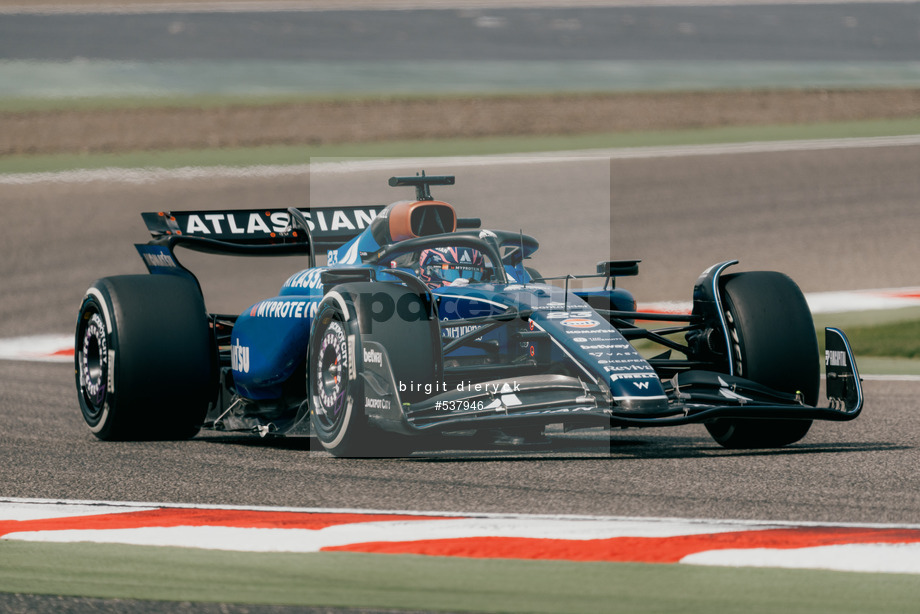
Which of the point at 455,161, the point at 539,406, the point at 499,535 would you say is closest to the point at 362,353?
the point at 539,406

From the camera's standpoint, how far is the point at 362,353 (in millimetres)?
6926

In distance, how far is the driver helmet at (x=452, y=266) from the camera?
7879mm

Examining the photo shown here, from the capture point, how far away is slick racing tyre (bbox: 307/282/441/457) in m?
6.86

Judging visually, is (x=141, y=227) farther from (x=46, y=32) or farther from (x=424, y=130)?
(x=46, y=32)

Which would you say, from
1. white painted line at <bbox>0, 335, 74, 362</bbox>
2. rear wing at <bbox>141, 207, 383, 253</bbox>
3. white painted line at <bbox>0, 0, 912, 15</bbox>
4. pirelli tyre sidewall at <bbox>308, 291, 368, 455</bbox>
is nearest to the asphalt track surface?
pirelli tyre sidewall at <bbox>308, 291, 368, 455</bbox>

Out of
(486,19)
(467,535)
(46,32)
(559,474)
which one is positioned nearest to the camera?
(467,535)

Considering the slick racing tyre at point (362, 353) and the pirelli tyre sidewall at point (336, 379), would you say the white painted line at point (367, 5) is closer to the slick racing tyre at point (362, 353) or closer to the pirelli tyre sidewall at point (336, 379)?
the pirelli tyre sidewall at point (336, 379)

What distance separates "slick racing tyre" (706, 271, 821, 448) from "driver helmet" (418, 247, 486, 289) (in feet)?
4.21

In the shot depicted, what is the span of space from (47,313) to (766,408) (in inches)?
411

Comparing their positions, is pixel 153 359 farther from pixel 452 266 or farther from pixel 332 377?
→ pixel 452 266

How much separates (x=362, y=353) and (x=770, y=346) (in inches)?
79.8

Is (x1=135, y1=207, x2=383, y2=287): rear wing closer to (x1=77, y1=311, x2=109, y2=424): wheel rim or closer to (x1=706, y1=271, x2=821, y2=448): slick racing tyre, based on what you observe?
(x1=77, y1=311, x2=109, y2=424): wheel rim

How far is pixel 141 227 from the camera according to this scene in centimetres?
2066

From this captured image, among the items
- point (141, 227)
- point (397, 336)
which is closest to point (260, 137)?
point (141, 227)
